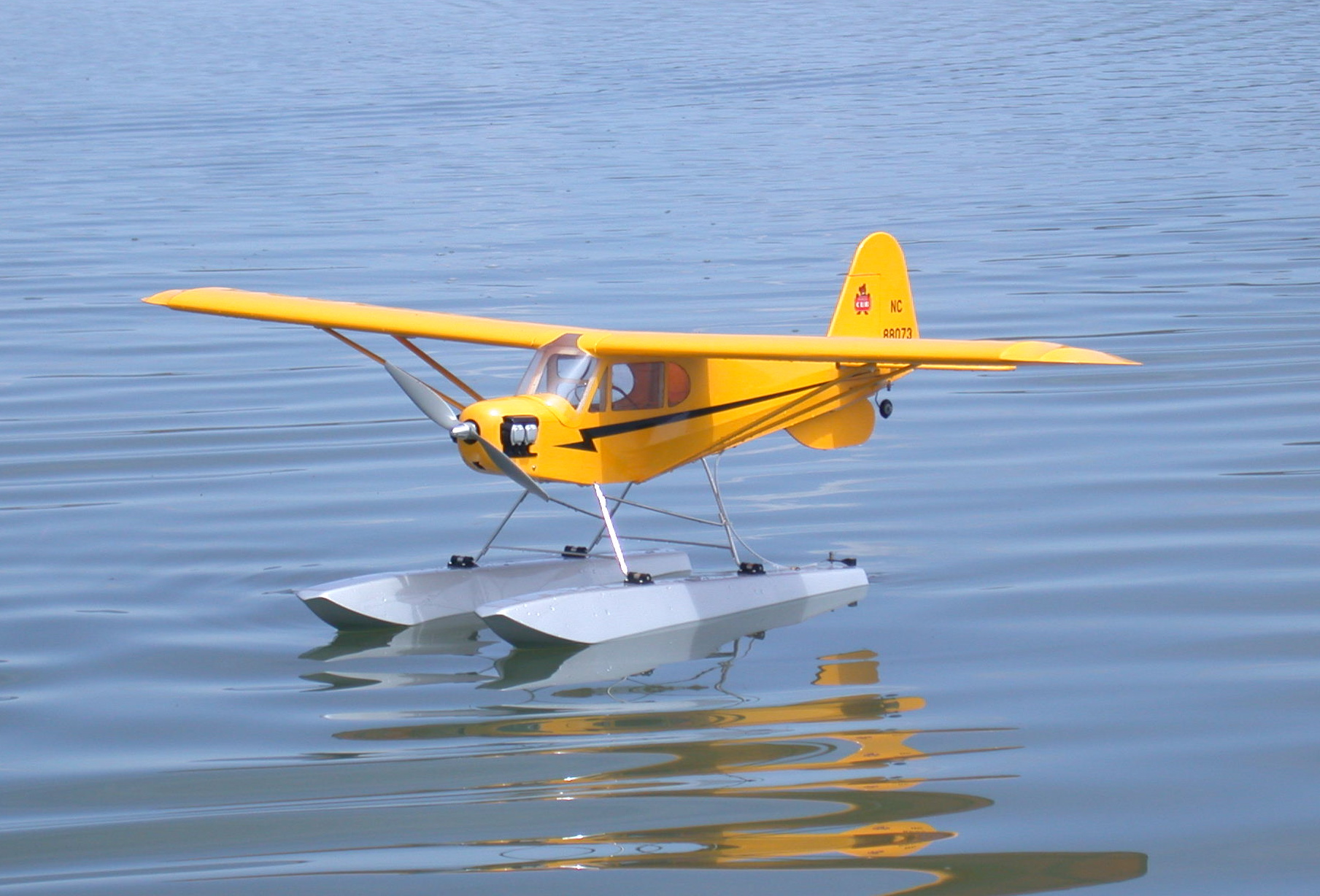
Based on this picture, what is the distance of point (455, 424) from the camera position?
958 centimetres

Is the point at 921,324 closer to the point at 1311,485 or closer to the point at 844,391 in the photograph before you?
the point at 1311,485

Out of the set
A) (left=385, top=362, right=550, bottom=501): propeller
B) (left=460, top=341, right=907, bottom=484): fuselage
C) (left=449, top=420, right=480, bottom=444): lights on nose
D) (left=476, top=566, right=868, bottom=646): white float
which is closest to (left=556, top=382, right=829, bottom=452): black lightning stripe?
(left=460, top=341, right=907, bottom=484): fuselage

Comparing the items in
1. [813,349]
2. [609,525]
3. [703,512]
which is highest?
[813,349]

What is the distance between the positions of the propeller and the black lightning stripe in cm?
44

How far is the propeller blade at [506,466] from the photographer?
30.8 feet

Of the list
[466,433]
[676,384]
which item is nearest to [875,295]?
[676,384]

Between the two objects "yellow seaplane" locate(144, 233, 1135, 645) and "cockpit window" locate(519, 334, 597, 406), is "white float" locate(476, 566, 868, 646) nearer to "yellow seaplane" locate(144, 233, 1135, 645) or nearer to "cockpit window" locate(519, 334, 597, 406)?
"yellow seaplane" locate(144, 233, 1135, 645)

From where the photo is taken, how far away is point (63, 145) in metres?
45.7

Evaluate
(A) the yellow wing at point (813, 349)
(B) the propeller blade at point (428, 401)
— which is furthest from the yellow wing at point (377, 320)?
(B) the propeller blade at point (428, 401)

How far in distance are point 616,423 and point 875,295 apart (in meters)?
3.07

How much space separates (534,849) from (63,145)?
43.0 metres

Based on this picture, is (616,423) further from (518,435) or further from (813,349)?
(813,349)

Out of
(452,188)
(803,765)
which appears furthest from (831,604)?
(452,188)

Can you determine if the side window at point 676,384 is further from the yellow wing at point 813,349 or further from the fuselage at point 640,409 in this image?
the yellow wing at point 813,349
